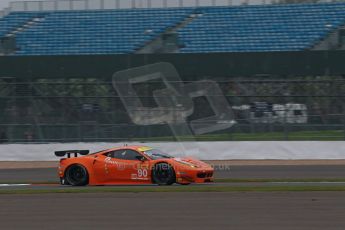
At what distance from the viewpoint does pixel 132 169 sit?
695 inches

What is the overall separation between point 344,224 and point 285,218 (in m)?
0.95

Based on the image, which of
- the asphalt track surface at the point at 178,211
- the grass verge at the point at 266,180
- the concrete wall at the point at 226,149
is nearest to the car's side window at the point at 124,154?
the grass verge at the point at 266,180

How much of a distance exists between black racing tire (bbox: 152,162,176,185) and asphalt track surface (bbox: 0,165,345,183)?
3214 millimetres

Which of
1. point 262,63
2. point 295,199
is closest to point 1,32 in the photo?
point 262,63

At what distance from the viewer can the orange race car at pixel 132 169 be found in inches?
672

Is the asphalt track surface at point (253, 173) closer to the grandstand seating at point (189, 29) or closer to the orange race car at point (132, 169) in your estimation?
the orange race car at point (132, 169)

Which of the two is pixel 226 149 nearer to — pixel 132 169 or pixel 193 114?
pixel 193 114

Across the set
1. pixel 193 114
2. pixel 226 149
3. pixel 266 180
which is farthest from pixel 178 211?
pixel 193 114

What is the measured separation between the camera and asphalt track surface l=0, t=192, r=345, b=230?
433 inches

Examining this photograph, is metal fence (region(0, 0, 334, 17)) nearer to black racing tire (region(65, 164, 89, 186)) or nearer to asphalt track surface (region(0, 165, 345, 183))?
asphalt track surface (region(0, 165, 345, 183))

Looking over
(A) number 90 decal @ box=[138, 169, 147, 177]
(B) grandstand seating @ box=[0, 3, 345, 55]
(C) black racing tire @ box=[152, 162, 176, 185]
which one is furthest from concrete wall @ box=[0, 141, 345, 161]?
(C) black racing tire @ box=[152, 162, 176, 185]

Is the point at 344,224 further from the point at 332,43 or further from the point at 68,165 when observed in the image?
the point at 332,43

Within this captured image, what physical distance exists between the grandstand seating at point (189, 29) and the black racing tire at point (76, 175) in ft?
56.0

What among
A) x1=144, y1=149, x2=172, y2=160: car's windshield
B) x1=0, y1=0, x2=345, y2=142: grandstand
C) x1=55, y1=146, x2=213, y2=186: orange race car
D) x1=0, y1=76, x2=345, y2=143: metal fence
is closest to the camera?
x1=55, y1=146, x2=213, y2=186: orange race car
